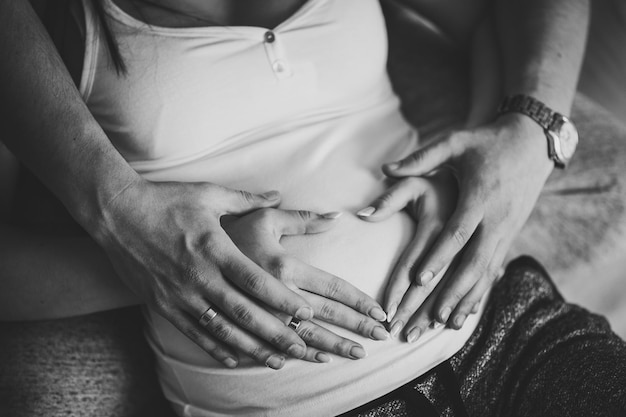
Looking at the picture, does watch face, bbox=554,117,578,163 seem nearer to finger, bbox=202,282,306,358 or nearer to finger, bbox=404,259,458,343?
finger, bbox=404,259,458,343

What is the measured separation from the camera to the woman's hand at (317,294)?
0.63 meters

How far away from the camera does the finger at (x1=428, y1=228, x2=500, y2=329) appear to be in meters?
0.69

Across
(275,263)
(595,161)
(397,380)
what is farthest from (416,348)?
(595,161)

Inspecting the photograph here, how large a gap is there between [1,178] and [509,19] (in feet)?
2.86

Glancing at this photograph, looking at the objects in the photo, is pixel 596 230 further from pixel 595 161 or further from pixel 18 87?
pixel 18 87

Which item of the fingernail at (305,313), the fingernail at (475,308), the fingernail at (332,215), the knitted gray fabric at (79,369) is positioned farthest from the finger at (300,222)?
the knitted gray fabric at (79,369)

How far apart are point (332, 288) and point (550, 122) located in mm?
454

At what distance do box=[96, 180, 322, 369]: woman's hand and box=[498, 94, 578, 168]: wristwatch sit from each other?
46 cm

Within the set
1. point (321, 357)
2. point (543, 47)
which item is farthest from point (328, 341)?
point (543, 47)

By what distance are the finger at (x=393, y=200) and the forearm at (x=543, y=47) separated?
0.92ft

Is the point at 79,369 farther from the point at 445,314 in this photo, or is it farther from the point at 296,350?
the point at 445,314

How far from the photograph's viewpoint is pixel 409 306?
26.4 inches

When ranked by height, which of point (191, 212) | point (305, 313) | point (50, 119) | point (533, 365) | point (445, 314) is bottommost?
point (533, 365)

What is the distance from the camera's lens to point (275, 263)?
0.63 m
